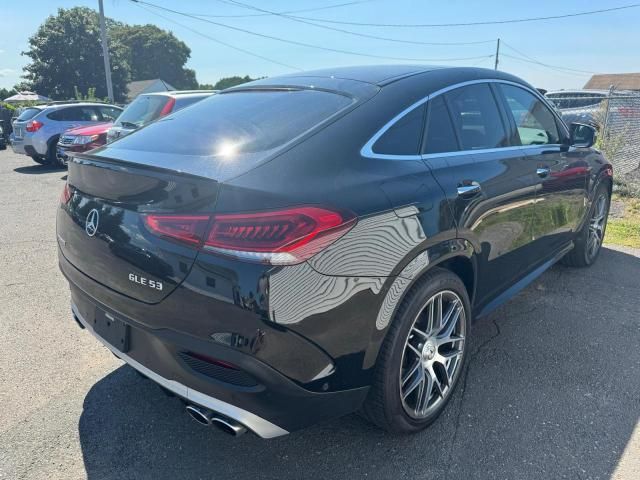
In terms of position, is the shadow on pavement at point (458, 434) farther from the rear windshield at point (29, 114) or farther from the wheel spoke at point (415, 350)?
the rear windshield at point (29, 114)

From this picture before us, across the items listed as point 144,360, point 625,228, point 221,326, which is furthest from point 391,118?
point 625,228

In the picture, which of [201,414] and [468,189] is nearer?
[201,414]

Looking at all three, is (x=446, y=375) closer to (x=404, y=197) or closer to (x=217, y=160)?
(x=404, y=197)

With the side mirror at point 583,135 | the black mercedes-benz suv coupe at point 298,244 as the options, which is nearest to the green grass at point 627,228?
the side mirror at point 583,135

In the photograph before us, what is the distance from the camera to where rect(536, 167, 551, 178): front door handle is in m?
3.44

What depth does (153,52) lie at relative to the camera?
7888cm

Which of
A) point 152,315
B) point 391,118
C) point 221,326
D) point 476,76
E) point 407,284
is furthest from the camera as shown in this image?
point 476,76

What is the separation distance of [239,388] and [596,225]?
438cm

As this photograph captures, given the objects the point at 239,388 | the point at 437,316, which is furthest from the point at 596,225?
the point at 239,388

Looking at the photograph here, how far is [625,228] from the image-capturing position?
6590 millimetres

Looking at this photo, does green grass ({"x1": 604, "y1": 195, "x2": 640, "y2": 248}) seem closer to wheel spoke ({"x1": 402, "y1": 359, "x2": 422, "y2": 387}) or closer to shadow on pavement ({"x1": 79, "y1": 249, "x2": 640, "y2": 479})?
shadow on pavement ({"x1": 79, "y1": 249, "x2": 640, "y2": 479})

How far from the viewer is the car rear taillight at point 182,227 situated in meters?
1.87

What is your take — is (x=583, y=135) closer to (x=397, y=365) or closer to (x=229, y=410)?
(x=397, y=365)

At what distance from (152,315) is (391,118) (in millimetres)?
1379
